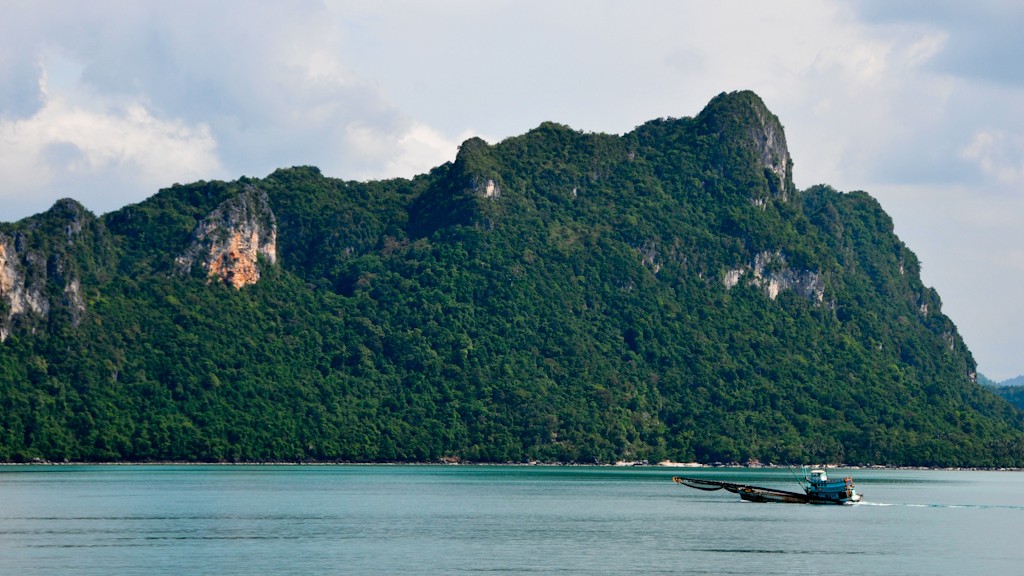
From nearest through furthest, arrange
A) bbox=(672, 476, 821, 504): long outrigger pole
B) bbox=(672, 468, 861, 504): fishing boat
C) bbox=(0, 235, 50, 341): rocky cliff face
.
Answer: bbox=(672, 476, 821, 504): long outrigger pole, bbox=(672, 468, 861, 504): fishing boat, bbox=(0, 235, 50, 341): rocky cliff face

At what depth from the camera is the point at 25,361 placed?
7697 inches

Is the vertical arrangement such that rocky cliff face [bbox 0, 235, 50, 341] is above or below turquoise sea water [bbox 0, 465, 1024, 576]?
above

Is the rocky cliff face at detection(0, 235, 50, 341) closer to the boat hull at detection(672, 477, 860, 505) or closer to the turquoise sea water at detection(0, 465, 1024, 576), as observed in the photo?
the turquoise sea water at detection(0, 465, 1024, 576)

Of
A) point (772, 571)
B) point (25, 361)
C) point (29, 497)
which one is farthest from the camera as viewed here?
point (25, 361)

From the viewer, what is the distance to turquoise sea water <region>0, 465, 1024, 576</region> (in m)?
69.3

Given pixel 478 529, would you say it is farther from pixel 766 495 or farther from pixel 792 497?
pixel 766 495

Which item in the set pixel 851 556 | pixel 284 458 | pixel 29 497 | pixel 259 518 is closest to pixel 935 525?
pixel 851 556

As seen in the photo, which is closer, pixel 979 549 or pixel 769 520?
pixel 979 549

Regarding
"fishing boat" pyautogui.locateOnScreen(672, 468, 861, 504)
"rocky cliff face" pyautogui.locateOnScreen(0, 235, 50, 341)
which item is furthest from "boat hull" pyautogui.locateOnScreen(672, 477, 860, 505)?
"rocky cliff face" pyautogui.locateOnScreen(0, 235, 50, 341)

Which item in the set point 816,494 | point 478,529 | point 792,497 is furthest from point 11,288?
point 478,529

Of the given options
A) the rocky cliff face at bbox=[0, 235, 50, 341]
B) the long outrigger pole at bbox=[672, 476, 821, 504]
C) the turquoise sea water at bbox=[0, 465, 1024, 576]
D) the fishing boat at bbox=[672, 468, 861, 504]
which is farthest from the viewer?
the rocky cliff face at bbox=[0, 235, 50, 341]

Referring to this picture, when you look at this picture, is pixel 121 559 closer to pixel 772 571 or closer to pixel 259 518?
pixel 259 518

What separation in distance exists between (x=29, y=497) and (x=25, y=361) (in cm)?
8666

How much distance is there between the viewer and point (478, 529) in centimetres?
8812
